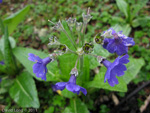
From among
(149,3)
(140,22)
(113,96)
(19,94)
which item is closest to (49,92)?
(19,94)

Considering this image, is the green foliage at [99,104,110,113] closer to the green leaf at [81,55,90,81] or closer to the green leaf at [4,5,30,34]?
the green leaf at [81,55,90,81]

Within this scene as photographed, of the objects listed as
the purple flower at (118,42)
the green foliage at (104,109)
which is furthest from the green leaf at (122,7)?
the green foliage at (104,109)

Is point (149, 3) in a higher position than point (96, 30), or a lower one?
higher

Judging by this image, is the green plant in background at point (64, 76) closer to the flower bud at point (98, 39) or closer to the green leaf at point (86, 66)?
the green leaf at point (86, 66)

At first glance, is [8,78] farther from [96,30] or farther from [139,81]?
[139,81]

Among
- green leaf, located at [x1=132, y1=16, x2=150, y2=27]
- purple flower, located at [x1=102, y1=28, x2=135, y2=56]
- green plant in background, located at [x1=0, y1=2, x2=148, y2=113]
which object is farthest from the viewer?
green leaf, located at [x1=132, y1=16, x2=150, y2=27]

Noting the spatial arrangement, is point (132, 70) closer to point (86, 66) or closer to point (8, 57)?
point (86, 66)

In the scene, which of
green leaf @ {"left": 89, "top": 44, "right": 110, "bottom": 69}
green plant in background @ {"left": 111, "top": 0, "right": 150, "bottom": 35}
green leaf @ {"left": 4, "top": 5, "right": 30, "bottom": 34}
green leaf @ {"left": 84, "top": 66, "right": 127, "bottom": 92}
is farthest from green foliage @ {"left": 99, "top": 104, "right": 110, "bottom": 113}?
green leaf @ {"left": 4, "top": 5, "right": 30, "bottom": 34}

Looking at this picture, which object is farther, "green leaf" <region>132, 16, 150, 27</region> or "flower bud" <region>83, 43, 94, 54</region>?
"green leaf" <region>132, 16, 150, 27</region>

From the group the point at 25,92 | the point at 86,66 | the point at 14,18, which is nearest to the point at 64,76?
the point at 86,66
